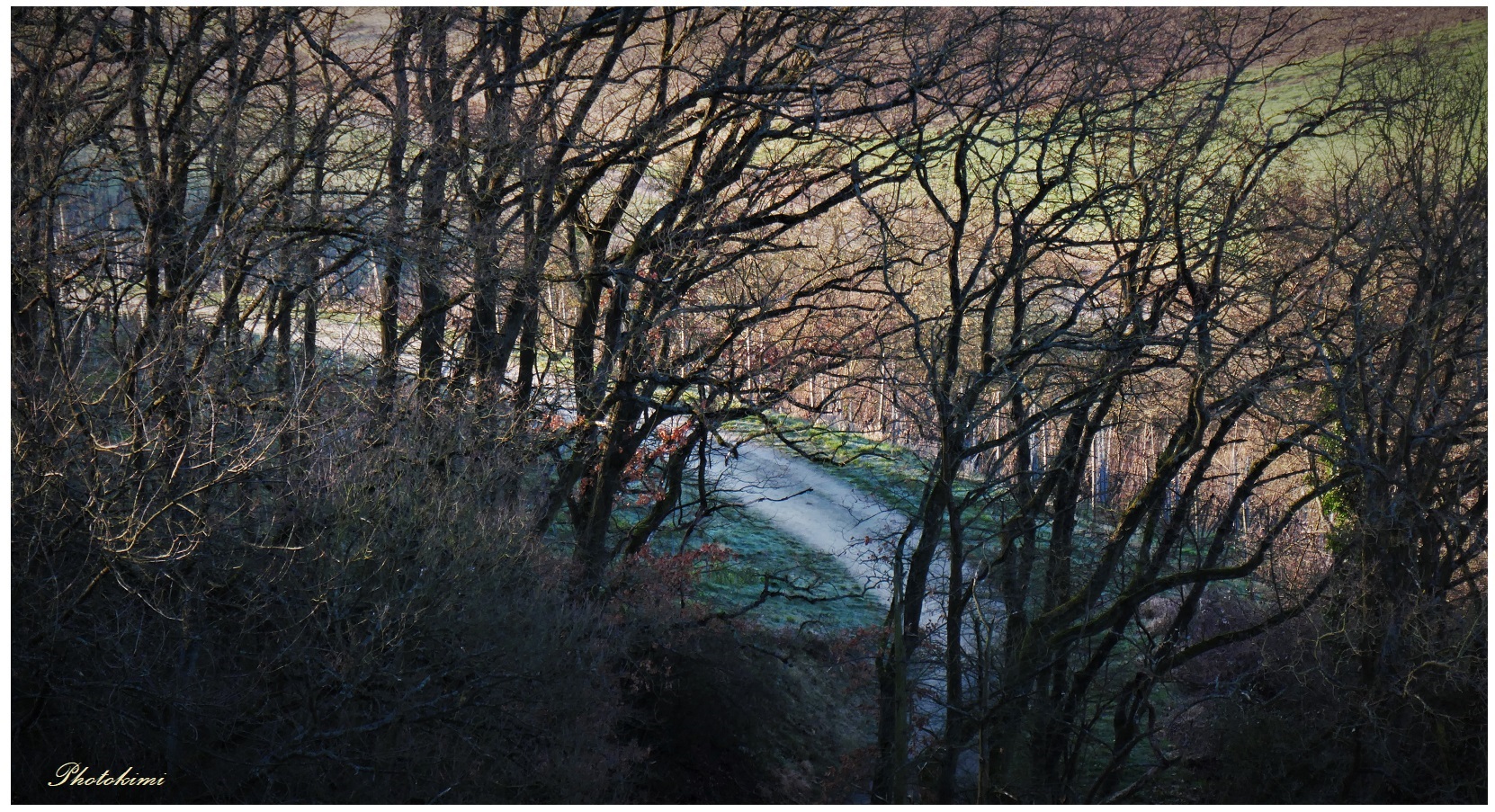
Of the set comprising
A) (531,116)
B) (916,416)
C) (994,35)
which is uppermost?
(994,35)

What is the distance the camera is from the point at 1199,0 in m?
10.1

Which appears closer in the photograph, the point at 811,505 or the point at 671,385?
the point at 671,385

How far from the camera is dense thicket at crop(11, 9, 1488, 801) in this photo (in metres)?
6.23

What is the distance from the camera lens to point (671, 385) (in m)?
10.6

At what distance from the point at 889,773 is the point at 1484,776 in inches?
183

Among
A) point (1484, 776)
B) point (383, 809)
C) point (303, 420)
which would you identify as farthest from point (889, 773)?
point (303, 420)

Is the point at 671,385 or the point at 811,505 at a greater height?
the point at 671,385

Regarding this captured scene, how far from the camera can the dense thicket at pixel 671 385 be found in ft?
20.5

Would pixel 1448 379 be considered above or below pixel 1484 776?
above

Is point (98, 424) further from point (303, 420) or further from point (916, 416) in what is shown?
point (916, 416)

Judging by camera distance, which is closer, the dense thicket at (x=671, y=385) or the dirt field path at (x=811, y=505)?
the dense thicket at (x=671, y=385)

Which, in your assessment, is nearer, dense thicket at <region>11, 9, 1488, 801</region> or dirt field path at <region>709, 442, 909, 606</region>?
dense thicket at <region>11, 9, 1488, 801</region>

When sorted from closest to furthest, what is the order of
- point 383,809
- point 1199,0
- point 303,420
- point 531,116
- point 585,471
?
point 383,809 → point 303,420 → point 531,116 → point 1199,0 → point 585,471

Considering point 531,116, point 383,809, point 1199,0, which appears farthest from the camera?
point 1199,0
